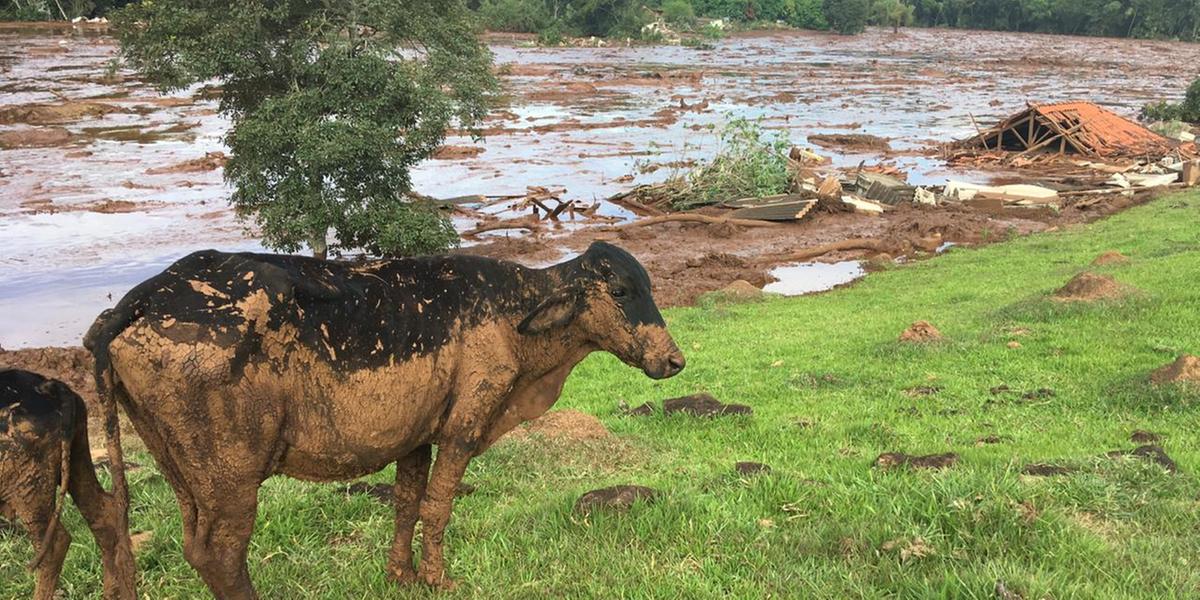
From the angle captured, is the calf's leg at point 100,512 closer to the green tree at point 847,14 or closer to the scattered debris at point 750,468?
the scattered debris at point 750,468

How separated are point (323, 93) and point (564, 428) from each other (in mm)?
13693

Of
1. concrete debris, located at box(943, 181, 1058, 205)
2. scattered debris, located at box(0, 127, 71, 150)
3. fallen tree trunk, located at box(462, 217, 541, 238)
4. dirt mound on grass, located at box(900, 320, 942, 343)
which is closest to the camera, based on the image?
dirt mound on grass, located at box(900, 320, 942, 343)

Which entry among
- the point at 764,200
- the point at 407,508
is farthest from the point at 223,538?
the point at 764,200

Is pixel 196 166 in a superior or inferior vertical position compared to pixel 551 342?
inferior

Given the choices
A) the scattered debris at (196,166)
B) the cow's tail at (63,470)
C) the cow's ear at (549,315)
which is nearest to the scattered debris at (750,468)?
the cow's ear at (549,315)

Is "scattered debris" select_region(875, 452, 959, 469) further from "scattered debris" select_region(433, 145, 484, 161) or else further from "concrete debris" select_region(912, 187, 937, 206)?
"scattered debris" select_region(433, 145, 484, 161)

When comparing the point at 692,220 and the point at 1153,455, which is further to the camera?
the point at 692,220

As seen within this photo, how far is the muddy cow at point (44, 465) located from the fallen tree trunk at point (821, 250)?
21.6 meters

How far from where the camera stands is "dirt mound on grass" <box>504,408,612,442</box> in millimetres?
8547

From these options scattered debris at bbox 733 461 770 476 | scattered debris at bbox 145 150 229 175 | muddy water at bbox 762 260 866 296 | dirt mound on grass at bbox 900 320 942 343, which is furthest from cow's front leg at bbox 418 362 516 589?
scattered debris at bbox 145 150 229 175

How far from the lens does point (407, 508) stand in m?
5.06

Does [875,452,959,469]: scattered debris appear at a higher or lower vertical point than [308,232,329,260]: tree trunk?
higher

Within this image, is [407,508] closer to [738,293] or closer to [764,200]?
[738,293]

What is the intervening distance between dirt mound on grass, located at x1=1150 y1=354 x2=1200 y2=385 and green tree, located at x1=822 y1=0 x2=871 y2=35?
394 ft
